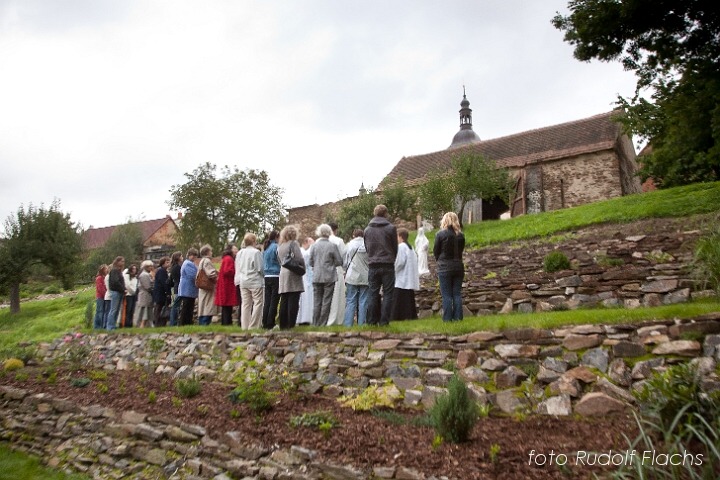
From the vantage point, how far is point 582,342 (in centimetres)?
612

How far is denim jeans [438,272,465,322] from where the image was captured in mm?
8734

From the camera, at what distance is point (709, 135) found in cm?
1157

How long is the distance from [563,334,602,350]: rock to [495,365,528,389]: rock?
71cm

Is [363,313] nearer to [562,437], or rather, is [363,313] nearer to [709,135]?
[562,437]

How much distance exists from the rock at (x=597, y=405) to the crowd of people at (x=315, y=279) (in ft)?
11.2

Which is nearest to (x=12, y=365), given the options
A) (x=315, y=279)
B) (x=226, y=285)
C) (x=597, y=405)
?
(x=226, y=285)

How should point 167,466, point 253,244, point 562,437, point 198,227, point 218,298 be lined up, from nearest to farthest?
point 562,437, point 167,466, point 253,244, point 218,298, point 198,227

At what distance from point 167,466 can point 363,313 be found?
14.6 ft

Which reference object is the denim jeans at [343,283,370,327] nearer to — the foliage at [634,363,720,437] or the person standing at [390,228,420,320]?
the person standing at [390,228,420,320]

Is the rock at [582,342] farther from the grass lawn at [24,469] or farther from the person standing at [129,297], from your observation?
the person standing at [129,297]

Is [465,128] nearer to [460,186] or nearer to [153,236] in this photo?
[460,186]

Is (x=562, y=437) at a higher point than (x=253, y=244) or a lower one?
lower

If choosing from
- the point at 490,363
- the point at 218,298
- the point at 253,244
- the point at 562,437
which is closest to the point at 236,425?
the point at 490,363

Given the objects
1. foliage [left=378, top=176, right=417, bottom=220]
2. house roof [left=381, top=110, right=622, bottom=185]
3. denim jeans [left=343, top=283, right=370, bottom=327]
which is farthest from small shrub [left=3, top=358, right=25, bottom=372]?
house roof [left=381, top=110, right=622, bottom=185]
